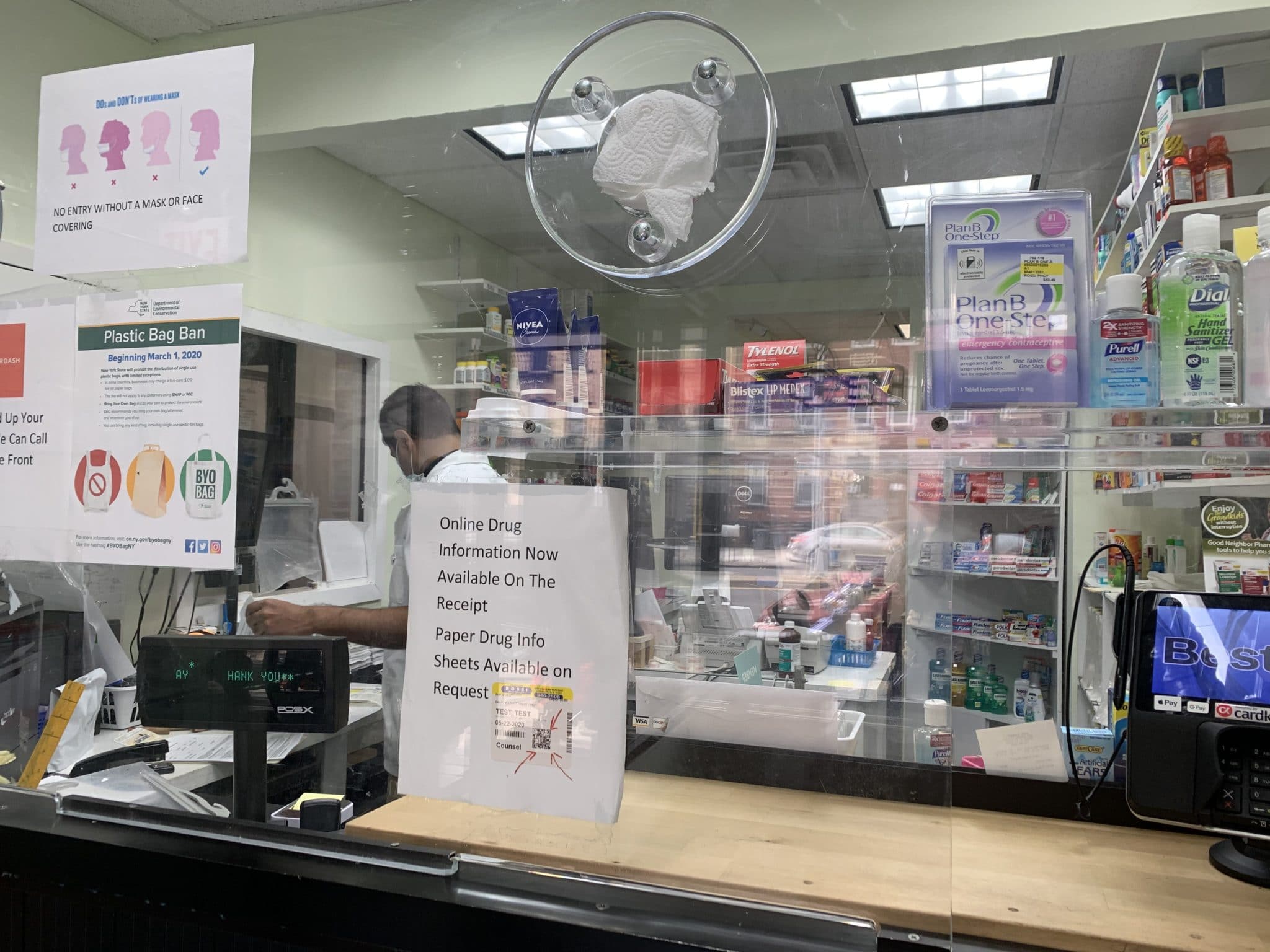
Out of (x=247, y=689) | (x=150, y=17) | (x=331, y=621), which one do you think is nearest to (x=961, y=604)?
(x=331, y=621)

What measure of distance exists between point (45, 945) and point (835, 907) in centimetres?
91

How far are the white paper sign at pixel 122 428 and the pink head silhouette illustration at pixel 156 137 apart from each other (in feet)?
0.50

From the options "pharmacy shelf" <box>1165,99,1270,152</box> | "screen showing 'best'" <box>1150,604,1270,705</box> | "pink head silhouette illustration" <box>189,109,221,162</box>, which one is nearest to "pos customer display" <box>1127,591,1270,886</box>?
"screen showing 'best'" <box>1150,604,1270,705</box>

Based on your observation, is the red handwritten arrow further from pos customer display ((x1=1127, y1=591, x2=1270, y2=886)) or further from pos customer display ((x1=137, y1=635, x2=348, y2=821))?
pos customer display ((x1=1127, y1=591, x2=1270, y2=886))

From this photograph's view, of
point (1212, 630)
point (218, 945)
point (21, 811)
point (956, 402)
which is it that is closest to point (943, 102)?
point (956, 402)

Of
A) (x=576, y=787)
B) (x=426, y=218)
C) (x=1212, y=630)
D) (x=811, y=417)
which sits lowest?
(x=576, y=787)

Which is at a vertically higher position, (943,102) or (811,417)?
(943,102)

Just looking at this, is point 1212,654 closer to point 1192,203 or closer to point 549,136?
point 1192,203

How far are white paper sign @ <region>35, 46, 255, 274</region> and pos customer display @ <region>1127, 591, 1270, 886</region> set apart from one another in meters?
1.10

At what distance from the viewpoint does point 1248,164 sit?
4.27 ft

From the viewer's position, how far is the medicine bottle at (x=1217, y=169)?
1.25 metres

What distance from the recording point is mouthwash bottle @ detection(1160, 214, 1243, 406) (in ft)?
2.45

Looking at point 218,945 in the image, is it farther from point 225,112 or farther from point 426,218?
point 225,112

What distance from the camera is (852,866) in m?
0.74
